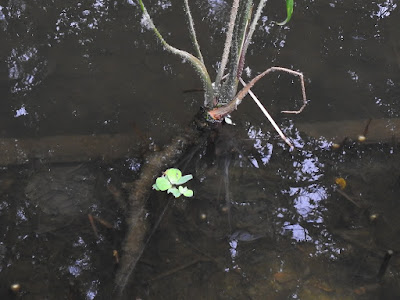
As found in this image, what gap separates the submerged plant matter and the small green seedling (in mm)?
431

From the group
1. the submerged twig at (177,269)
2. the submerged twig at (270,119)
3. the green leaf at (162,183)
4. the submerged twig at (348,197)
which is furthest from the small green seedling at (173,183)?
the submerged twig at (348,197)

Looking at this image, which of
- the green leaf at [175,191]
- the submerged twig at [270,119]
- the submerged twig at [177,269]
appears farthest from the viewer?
the submerged twig at [270,119]

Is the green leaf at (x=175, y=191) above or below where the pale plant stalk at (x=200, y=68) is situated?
below

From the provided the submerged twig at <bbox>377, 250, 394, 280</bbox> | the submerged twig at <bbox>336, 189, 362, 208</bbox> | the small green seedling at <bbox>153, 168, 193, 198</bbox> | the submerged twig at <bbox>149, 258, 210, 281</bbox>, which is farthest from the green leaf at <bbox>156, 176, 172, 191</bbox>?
the submerged twig at <bbox>377, 250, 394, 280</bbox>

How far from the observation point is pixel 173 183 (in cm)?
216

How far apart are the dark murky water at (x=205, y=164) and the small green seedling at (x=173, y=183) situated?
8 cm

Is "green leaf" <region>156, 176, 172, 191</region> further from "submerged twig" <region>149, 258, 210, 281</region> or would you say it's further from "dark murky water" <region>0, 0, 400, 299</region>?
"submerged twig" <region>149, 258, 210, 281</region>

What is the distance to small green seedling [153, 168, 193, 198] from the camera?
7.00ft

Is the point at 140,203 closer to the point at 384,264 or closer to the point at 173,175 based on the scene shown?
the point at 173,175

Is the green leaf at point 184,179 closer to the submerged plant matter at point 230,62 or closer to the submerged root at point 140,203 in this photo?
the submerged root at point 140,203

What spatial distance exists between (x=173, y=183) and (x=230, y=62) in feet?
2.42

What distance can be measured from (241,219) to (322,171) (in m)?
0.57

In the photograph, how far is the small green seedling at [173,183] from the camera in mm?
2133

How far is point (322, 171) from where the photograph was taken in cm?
234
